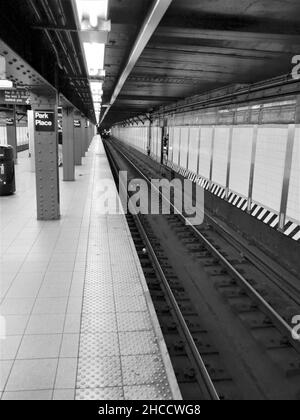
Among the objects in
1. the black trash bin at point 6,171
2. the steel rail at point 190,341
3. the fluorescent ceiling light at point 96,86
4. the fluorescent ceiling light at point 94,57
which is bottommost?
the steel rail at point 190,341

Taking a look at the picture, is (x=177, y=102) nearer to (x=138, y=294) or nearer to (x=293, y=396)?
(x=138, y=294)

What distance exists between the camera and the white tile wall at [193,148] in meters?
15.1

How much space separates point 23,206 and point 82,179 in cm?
536

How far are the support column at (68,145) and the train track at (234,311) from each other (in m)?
6.33

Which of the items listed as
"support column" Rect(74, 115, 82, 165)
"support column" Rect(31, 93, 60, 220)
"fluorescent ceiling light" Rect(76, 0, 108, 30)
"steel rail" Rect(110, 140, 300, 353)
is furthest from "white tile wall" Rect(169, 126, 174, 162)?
"fluorescent ceiling light" Rect(76, 0, 108, 30)

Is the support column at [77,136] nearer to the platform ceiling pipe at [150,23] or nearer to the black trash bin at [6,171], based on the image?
the black trash bin at [6,171]

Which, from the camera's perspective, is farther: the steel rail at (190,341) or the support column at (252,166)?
the support column at (252,166)

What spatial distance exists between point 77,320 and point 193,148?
12.3m

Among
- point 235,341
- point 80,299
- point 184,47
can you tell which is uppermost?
point 184,47

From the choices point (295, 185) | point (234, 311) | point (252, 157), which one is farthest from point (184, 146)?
point (234, 311)

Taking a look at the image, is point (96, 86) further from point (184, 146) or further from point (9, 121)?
point (9, 121)

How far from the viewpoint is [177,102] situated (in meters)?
15.4

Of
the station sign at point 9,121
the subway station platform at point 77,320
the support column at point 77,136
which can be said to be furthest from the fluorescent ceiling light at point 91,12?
the station sign at point 9,121
